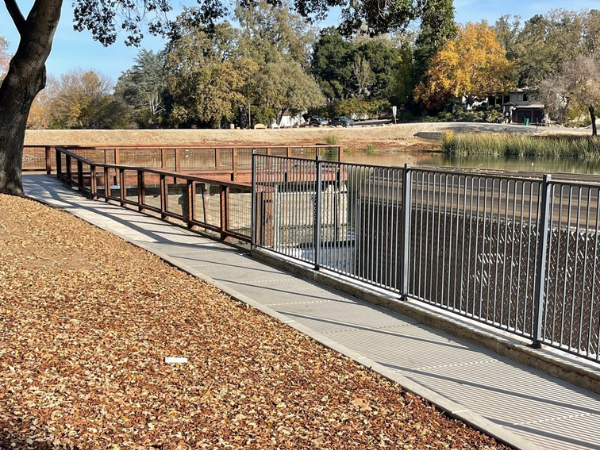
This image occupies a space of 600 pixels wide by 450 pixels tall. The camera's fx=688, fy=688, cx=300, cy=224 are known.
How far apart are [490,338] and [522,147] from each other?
4868cm

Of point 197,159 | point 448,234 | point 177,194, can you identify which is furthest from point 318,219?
point 197,159

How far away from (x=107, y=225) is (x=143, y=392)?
33.3 ft

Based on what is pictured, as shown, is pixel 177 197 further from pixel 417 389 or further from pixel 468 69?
pixel 468 69

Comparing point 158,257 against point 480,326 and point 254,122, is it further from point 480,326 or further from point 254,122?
point 254,122

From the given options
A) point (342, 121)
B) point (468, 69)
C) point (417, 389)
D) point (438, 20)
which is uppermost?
point (468, 69)

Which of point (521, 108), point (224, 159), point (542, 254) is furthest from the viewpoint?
point (521, 108)

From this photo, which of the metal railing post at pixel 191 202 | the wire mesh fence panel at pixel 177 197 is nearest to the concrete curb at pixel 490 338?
the metal railing post at pixel 191 202

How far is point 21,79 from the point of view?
53.4 feet

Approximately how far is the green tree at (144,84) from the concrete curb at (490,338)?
85058mm

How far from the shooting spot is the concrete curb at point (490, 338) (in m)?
5.79

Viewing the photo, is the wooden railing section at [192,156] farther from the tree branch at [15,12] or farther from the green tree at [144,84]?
the green tree at [144,84]

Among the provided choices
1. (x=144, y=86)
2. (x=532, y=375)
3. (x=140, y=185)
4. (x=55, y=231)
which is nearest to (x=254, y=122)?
(x=144, y=86)

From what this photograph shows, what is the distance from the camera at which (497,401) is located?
5.38 m

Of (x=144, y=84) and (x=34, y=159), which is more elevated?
(x=144, y=84)
